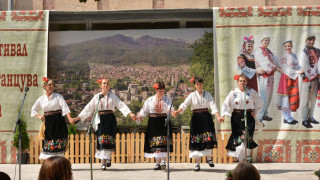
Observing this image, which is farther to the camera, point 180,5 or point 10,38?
point 180,5

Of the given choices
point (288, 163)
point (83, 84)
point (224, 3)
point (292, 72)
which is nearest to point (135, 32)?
point (83, 84)

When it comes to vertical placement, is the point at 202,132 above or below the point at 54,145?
above

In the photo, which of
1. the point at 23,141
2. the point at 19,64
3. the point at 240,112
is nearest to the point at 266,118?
the point at 240,112

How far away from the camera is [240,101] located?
1016 cm

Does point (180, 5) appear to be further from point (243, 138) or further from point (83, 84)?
point (243, 138)

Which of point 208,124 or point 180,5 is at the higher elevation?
point 180,5

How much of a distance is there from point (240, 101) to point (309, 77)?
1.95 meters

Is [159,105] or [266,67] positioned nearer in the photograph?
[159,105]

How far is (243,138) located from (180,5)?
4369mm

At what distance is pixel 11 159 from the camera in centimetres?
1167

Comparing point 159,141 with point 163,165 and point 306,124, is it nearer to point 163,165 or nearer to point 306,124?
point 163,165

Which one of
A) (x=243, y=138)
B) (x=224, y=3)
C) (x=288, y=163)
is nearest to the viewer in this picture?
(x=243, y=138)

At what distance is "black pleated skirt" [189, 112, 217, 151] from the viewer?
10.3m

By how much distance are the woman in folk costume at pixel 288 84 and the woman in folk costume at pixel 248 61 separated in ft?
1.55
